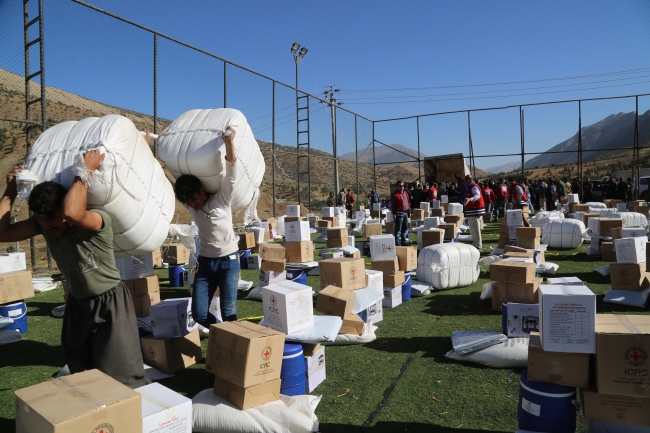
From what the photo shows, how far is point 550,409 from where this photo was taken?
2.68 meters

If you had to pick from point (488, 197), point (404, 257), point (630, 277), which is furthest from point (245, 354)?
point (488, 197)

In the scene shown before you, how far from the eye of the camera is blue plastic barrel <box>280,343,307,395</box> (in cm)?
337

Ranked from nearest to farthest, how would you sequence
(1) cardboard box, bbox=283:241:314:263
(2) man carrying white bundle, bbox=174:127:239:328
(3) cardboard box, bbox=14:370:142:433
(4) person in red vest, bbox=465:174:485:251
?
(3) cardboard box, bbox=14:370:142:433
(2) man carrying white bundle, bbox=174:127:239:328
(1) cardboard box, bbox=283:241:314:263
(4) person in red vest, bbox=465:174:485:251

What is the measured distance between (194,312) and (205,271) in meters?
0.35

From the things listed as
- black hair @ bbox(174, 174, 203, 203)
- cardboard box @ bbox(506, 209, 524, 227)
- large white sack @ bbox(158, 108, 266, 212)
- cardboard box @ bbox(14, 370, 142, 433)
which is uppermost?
large white sack @ bbox(158, 108, 266, 212)

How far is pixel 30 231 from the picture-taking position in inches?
106

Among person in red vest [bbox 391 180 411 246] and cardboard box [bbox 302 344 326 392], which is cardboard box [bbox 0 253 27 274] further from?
person in red vest [bbox 391 180 411 246]

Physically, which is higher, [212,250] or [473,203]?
[473,203]

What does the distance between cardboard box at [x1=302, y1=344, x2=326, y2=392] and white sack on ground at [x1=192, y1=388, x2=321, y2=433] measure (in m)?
0.47

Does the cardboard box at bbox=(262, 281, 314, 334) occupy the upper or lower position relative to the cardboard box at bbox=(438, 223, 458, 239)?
lower

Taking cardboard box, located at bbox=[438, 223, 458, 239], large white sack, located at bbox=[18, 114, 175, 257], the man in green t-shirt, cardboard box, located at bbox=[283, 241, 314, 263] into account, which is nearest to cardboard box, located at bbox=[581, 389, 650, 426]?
the man in green t-shirt

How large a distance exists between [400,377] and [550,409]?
4.54 feet

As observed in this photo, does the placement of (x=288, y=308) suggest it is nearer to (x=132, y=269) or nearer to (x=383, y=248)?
(x=132, y=269)

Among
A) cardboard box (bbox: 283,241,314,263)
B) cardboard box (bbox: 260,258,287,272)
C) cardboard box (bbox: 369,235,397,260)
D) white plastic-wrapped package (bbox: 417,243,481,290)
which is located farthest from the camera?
cardboard box (bbox: 283,241,314,263)
